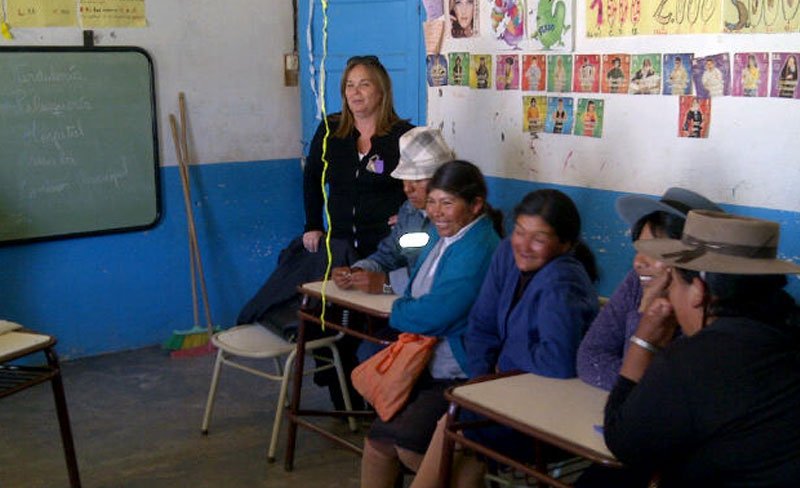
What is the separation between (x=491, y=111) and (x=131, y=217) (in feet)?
6.64

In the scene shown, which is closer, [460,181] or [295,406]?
[460,181]

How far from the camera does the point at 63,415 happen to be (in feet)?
10.3

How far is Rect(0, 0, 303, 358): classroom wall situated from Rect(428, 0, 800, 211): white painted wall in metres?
1.43

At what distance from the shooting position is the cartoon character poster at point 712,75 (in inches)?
119

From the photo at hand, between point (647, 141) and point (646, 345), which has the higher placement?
point (647, 141)

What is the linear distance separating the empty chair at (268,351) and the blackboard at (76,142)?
4.28 ft

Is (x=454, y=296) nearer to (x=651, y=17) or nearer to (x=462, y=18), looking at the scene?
(x=651, y=17)

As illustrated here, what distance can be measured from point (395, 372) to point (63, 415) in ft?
3.62

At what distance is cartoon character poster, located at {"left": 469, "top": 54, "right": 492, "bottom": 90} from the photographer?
3.95 m

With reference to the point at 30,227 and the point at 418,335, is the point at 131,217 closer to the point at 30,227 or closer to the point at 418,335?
the point at 30,227

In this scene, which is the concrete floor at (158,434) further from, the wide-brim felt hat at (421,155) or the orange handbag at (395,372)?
the wide-brim felt hat at (421,155)

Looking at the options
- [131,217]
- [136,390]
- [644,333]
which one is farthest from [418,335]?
[131,217]

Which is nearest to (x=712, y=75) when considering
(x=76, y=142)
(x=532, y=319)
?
(x=532, y=319)

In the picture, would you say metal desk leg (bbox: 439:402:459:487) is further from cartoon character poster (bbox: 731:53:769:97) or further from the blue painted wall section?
the blue painted wall section
